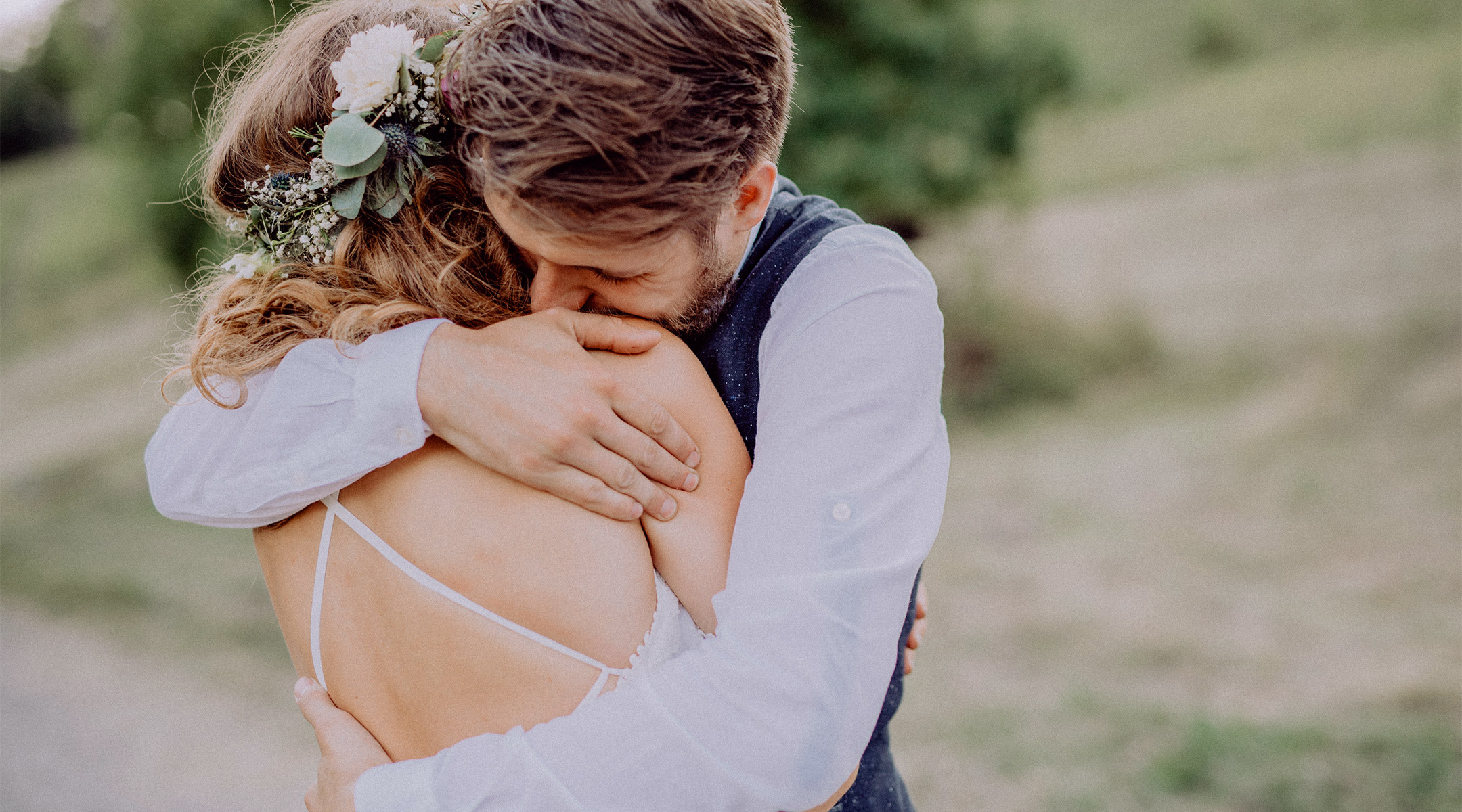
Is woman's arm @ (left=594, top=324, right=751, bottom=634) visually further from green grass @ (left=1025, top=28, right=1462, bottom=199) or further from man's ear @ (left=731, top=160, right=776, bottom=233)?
green grass @ (left=1025, top=28, right=1462, bottom=199)

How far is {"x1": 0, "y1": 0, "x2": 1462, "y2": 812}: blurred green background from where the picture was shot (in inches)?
174

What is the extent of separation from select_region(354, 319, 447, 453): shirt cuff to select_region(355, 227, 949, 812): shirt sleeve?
0.44 meters

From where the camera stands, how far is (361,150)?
1.54 meters

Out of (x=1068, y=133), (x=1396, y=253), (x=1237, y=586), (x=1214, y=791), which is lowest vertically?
(x=1068, y=133)

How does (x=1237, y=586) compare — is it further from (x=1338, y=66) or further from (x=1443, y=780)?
(x=1338, y=66)

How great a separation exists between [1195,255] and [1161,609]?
8.37 metres

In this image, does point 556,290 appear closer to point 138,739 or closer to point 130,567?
point 138,739

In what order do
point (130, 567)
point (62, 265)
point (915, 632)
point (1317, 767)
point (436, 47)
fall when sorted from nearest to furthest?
point (436, 47) → point (915, 632) → point (1317, 767) → point (130, 567) → point (62, 265)

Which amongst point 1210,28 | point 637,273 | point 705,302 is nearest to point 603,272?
point 637,273

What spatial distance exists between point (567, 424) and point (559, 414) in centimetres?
2

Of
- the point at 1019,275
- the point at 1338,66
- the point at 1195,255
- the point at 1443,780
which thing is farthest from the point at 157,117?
the point at 1338,66

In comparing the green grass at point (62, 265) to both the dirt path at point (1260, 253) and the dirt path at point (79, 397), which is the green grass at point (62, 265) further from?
the dirt path at point (1260, 253)

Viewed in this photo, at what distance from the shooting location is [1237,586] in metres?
5.84

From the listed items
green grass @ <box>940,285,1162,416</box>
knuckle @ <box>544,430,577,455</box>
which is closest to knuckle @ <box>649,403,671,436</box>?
knuckle @ <box>544,430,577,455</box>
